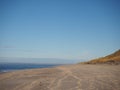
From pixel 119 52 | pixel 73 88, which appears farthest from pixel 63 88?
pixel 119 52

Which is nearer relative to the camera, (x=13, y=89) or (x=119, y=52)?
(x=13, y=89)

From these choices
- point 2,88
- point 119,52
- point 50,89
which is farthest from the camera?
point 119,52

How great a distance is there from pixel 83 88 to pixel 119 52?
39996mm

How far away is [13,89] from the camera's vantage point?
9641 millimetres

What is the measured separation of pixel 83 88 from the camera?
972cm

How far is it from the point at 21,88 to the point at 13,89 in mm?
481

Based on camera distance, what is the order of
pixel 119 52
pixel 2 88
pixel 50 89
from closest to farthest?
pixel 50 89, pixel 2 88, pixel 119 52

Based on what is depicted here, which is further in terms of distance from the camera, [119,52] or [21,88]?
[119,52]

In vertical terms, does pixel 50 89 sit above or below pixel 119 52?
below

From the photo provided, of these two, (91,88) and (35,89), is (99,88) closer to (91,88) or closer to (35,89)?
(91,88)

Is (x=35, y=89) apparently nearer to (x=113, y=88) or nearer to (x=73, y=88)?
(x=73, y=88)

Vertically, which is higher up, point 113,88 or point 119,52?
point 119,52

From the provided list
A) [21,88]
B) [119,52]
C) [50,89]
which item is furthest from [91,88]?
[119,52]

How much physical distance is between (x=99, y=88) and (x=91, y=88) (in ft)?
1.54
